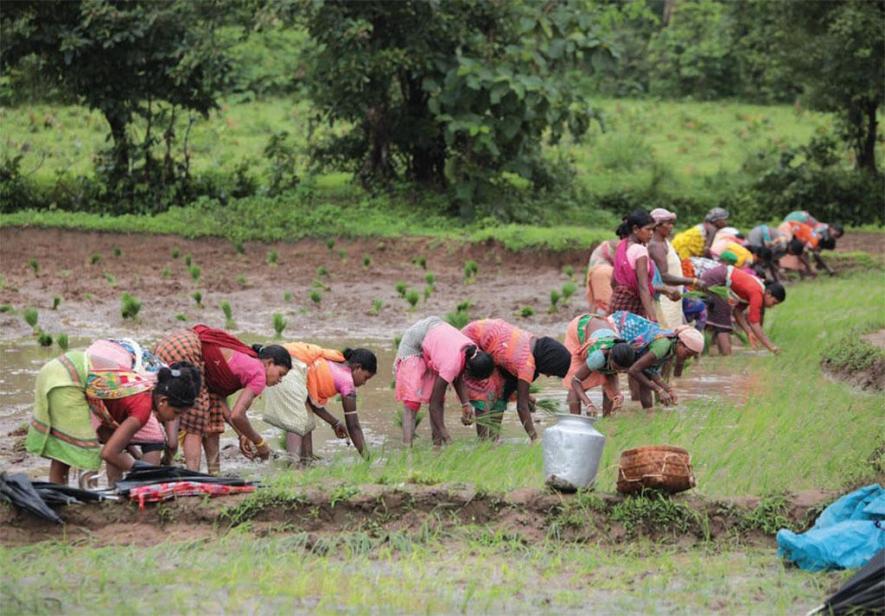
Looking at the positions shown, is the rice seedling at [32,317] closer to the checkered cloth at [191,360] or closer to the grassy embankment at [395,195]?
the checkered cloth at [191,360]

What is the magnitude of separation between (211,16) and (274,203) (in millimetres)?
3022

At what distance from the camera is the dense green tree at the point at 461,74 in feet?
66.4

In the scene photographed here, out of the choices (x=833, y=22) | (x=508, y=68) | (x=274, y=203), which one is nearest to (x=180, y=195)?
(x=274, y=203)

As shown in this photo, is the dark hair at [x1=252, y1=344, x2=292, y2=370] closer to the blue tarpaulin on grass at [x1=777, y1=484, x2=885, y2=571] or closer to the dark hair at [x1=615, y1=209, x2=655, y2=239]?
the blue tarpaulin on grass at [x1=777, y1=484, x2=885, y2=571]

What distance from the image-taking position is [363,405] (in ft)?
35.0

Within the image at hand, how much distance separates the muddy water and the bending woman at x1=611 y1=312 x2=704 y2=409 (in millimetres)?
405

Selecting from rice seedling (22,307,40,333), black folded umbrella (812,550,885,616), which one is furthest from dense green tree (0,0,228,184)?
black folded umbrella (812,550,885,616)

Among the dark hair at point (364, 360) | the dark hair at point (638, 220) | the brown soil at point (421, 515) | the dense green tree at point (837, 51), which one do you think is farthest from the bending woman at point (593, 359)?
the dense green tree at point (837, 51)

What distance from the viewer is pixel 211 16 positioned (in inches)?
818

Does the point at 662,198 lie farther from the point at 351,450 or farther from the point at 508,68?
the point at 351,450

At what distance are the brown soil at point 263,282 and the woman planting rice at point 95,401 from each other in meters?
6.47

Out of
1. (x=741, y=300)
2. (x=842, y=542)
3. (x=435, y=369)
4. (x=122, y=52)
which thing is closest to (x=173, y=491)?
(x=435, y=369)

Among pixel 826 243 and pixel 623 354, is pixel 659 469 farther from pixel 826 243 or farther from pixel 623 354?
pixel 826 243

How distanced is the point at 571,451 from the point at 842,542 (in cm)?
144
